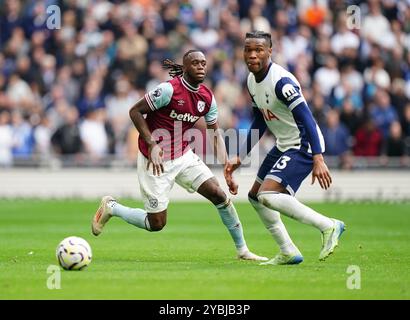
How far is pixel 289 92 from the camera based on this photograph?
11578 millimetres

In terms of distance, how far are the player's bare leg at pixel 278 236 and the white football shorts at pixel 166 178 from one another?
742 millimetres

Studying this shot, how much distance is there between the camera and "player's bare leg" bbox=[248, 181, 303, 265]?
1202cm

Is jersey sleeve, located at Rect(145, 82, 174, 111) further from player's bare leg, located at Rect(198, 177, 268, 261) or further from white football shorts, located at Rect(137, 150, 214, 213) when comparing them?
player's bare leg, located at Rect(198, 177, 268, 261)

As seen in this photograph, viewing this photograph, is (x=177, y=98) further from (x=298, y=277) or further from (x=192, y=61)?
(x=298, y=277)

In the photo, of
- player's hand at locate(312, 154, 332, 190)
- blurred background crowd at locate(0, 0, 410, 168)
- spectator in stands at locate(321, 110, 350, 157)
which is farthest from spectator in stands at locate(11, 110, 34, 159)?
player's hand at locate(312, 154, 332, 190)

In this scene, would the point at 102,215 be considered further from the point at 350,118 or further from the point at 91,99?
the point at 91,99

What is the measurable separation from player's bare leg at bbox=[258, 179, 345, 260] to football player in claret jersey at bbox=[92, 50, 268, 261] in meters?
1.06

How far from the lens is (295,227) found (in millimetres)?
18094

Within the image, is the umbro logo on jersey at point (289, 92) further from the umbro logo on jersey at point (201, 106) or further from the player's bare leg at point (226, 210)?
the player's bare leg at point (226, 210)

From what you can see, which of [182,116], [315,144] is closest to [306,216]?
[315,144]

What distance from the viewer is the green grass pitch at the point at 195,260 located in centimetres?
979

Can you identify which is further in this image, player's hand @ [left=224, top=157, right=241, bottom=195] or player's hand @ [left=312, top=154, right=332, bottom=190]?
player's hand @ [left=224, top=157, right=241, bottom=195]
